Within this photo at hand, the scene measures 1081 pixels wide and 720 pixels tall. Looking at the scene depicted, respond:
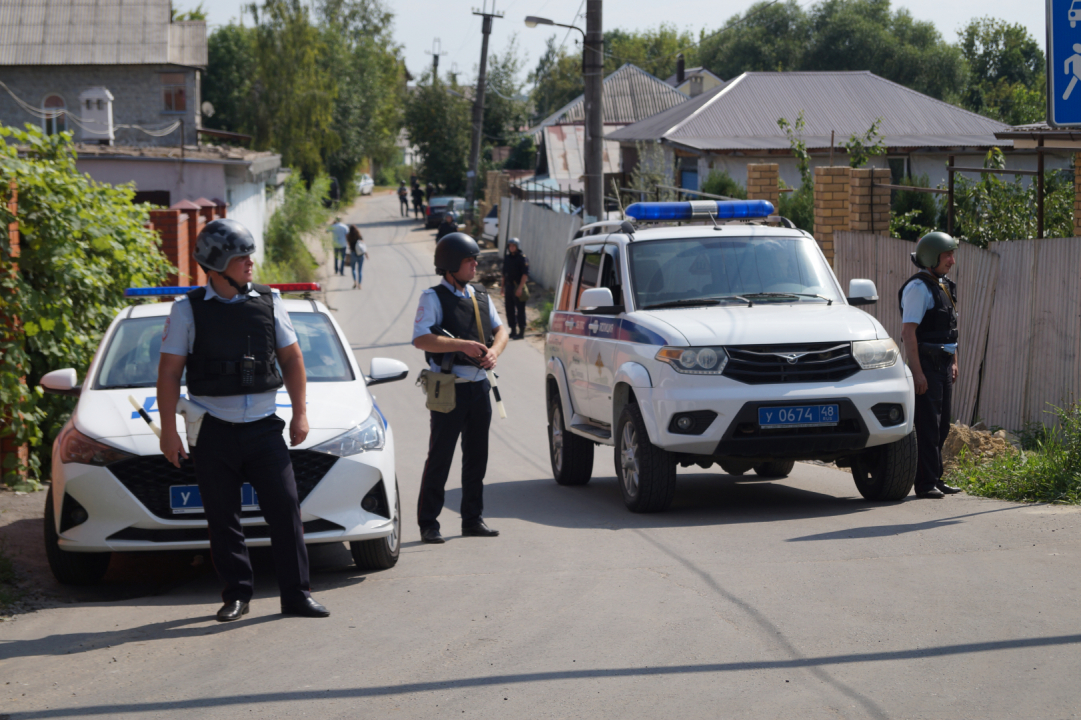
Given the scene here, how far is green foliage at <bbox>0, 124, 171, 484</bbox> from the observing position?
8.55 m

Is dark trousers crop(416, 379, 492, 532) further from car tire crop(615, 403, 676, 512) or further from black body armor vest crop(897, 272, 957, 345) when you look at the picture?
black body armor vest crop(897, 272, 957, 345)

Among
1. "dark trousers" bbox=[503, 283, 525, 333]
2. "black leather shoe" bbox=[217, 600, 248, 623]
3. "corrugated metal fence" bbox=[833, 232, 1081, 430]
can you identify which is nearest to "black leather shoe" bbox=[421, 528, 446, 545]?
"black leather shoe" bbox=[217, 600, 248, 623]

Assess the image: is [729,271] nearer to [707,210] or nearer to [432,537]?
[707,210]

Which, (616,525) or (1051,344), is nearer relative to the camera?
(616,525)

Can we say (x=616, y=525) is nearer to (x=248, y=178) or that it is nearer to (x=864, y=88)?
(x=248, y=178)

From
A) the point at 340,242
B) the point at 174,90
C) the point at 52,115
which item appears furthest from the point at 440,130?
the point at 340,242

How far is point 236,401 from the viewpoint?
16.6ft

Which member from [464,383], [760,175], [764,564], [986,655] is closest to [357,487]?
[464,383]

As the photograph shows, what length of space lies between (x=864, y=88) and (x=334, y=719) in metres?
33.0

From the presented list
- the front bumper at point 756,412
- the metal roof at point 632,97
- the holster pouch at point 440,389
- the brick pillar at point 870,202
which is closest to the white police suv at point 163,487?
the holster pouch at point 440,389

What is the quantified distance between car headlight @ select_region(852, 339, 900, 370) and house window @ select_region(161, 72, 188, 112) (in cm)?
3665

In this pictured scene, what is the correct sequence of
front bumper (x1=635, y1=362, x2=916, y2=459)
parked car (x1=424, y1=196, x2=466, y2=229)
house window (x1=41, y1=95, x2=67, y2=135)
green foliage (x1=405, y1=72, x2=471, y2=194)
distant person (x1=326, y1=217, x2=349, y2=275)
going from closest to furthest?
front bumper (x1=635, y1=362, x2=916, y2=459) → distant person (x1=326, y1=217, x2=349, y2=275) → house window (x1=41, y1=95, x2=67, y2=135) → parked car (x1=424, y1=196, x2=466, y2=229) → green foliage (x1=405, y1=72, x2=471, y2=194)

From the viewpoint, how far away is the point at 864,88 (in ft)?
111

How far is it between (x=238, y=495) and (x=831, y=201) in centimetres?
1027
